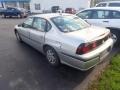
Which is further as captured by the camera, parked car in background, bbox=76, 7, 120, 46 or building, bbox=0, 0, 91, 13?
building, bbox=0, 0, 91, 13

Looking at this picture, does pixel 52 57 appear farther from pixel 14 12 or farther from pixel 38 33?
pixel 14 12

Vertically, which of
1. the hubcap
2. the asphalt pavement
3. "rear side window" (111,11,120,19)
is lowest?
the asphalt pavement

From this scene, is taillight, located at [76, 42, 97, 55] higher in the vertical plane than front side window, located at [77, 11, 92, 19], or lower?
lower

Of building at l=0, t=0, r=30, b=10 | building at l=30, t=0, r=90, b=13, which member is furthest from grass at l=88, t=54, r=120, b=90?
building at l=0, t=0, r=30, b=10

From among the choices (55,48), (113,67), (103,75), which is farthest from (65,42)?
(113,67)

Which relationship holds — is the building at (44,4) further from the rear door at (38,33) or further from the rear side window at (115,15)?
the rear door at (38,33)

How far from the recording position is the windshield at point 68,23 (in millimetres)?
5002

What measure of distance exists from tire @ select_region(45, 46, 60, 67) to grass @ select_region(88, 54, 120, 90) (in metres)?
1.32

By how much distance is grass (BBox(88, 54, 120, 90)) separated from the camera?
4.00 metres

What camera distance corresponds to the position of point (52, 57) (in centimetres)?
513

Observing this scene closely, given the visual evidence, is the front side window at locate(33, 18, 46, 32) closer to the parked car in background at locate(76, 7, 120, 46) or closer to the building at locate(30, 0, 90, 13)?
the parked car in background at locate(76, 7, 120, 46)

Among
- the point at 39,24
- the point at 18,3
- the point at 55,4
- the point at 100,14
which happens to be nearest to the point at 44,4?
the point at 55,4

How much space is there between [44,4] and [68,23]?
108ft

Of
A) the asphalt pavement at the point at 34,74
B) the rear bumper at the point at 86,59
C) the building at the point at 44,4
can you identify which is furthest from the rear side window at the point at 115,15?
the building at the point at 44,4
